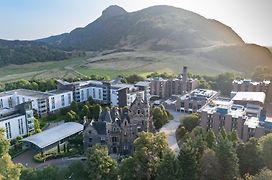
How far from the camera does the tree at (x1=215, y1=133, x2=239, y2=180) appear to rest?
28109 millimetres

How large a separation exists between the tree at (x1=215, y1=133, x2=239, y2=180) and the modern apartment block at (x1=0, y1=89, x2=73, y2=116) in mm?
45373

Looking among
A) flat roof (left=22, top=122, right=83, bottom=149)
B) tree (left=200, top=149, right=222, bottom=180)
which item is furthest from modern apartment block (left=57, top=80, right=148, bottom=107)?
tree (left=200, top=149, right=222, bottom=180)

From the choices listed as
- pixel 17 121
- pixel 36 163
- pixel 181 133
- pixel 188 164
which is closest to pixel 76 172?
pixel 188 164

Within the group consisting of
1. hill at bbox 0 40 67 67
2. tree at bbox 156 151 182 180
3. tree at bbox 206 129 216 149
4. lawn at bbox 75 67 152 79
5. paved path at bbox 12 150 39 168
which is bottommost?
paved path at bbox 12 150 39 168

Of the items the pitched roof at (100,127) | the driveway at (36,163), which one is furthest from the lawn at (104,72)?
the driveway at (36,163)

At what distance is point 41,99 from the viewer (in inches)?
2452

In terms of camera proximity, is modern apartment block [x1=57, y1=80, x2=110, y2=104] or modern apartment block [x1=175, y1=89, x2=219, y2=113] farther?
modern apartment block [x1=57, y1=80, x2=110, y2=104]

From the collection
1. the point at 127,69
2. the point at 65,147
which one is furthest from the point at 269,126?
the point at 127,69

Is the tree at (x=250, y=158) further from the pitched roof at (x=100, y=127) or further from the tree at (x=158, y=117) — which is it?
the tree at (x=158, y=117)

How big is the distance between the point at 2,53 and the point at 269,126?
123676mm

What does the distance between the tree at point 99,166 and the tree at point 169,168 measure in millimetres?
5776

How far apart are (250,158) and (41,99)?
1849 inches

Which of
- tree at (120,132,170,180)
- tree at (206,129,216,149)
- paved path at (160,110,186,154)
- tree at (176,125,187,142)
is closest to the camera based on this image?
tree at (120,132,170,180)

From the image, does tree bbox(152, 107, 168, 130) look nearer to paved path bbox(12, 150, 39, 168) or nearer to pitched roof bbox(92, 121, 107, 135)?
pitched roof bbox(92, 121, 107, 135)
